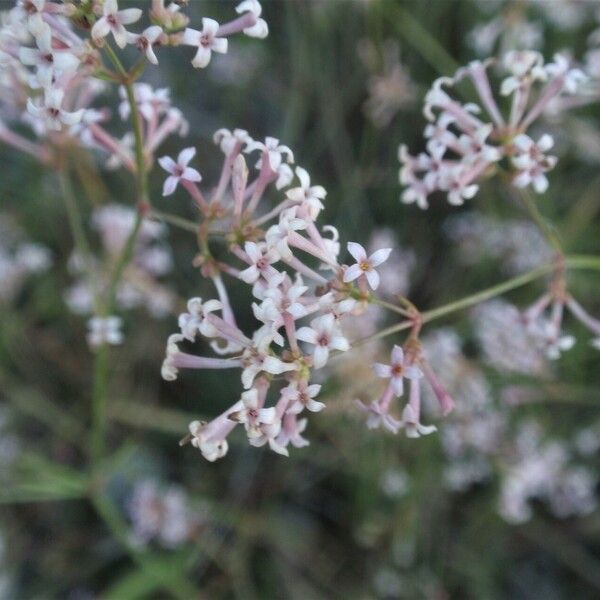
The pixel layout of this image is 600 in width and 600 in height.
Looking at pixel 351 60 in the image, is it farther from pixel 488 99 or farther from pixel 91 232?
pixel 488 99

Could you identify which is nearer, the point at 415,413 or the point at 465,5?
the point at 415,413

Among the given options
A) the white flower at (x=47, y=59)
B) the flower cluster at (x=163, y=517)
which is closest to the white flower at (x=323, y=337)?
the white flower at (x=47, y=59)

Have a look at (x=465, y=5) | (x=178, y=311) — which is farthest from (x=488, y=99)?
(x=465, y=5)

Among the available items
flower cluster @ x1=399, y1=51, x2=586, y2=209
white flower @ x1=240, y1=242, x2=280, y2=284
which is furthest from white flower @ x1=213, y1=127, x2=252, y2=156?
flower cluster @ x1=399, y1=51, x2=586, y2=209

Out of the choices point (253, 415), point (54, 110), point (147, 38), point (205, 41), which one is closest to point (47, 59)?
point (54, 110)

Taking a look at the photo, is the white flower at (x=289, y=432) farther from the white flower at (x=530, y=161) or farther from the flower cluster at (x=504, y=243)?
the flower cluster at (x=504, y=243)

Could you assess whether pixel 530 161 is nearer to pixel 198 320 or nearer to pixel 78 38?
pixel 198 320
